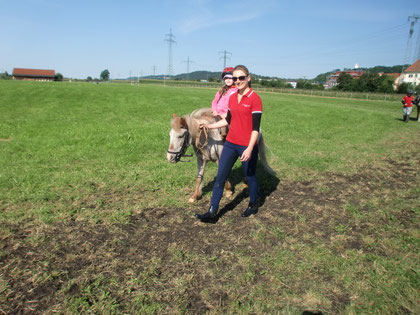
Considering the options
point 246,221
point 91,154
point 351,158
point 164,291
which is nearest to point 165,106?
point 91,154

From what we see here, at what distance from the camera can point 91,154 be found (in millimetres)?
8852

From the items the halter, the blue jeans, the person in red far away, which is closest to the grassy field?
the blue jeans

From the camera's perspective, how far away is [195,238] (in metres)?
4.26

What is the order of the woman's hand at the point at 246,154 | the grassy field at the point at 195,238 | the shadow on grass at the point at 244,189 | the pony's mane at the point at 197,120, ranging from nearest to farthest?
the grassy field at the point at 195,238 < the woman's hand at the point at 246,154 < the pony's mane at the point at 197,120 < the shadow on grass at the point at 244,189

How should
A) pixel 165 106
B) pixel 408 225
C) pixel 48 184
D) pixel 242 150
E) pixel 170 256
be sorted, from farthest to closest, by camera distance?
pixel 165 106
pixel 48 184
pixel 408 225
pixel 242 150
pixel 170 256

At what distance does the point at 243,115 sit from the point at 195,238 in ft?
6.85

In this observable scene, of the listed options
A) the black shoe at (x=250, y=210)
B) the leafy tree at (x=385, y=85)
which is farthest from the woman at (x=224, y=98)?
the leafy tree at (x=385, y=85)

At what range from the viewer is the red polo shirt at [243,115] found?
4.15 metres

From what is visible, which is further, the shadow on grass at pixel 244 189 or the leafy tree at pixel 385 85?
the leafy tree at pixel 385 85

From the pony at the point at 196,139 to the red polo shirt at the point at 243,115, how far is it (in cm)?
71

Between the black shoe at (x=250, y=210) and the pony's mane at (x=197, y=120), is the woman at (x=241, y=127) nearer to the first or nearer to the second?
the pony's mane at (x=197, y=120)

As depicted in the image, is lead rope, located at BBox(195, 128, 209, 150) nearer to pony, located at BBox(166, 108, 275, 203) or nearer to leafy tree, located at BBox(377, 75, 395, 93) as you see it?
pony, located at BBox(166, 108, 275, 203)

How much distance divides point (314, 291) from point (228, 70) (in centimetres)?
434

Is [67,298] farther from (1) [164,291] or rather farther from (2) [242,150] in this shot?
(2) [242,150]
